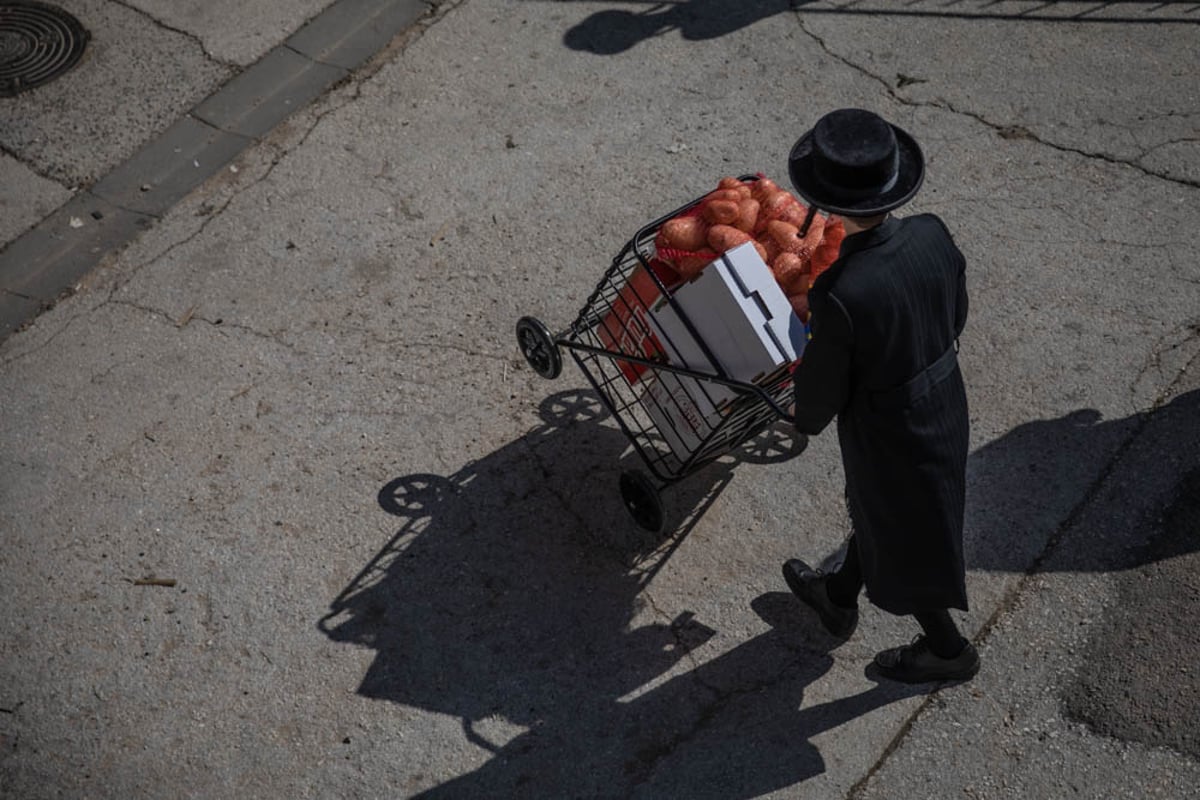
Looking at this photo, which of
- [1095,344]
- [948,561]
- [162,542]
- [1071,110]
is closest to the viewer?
[948,561]

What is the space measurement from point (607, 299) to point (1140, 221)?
3.20 metres

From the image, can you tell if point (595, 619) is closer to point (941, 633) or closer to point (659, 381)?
point (659, 381)

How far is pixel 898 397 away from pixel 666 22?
15.6ft

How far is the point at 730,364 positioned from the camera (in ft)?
14.4

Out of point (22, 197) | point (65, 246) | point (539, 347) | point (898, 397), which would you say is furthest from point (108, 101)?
point (898, 397)

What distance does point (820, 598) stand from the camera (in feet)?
15.9

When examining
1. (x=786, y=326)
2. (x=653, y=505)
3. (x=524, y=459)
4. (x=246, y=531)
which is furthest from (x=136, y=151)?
(x=786, y=326)

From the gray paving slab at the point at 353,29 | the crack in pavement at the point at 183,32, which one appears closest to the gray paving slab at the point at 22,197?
the crack in pavement at the point at 183,32

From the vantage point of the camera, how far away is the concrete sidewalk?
4719 millimetres

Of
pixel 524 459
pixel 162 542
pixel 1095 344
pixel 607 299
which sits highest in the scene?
pixel 607 299

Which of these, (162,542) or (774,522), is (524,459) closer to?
(774,522)

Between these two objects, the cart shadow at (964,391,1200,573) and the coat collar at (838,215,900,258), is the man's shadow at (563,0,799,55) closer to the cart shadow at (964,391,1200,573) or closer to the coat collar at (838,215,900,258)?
the cart shadow at (964,391,1200,573)

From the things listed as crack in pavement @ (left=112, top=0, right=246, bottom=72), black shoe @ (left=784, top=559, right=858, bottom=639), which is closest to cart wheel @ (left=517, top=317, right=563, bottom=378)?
black shoe @ (left=784, top=559, right=858, bottom=639)

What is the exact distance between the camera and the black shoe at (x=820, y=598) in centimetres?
482
